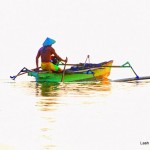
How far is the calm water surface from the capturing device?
25.8 feet

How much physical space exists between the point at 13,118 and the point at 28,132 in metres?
1.59

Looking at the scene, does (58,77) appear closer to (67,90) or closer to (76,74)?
(76,74)

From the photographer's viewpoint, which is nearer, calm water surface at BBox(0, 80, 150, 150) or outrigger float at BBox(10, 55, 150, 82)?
calm water surface at BBox(0, 80, 150, 150)

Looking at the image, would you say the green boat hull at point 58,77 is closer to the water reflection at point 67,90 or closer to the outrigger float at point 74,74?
the outrigger float at point 74,74

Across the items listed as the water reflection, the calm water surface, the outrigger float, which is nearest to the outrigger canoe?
the outrigger float

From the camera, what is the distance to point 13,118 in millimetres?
10148

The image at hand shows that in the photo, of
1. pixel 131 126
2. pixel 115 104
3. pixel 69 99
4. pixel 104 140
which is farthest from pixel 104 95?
pixel 104 140

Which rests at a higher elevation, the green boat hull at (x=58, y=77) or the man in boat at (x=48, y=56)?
the man in boat at (x=48, y=56)

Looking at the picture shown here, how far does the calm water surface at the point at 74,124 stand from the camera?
786 centimetres

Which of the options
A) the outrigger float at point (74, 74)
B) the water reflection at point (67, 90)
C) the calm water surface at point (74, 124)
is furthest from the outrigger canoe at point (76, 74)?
the calm water surface at point (74, 124)

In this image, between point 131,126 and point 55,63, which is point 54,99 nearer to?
point 131,126

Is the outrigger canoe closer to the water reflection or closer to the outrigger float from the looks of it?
the outrigger float

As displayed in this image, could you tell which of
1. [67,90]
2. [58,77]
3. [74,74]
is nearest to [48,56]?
[58,77]

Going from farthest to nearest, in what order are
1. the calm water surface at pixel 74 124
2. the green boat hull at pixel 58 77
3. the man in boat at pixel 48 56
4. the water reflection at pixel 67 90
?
the green boat hull at pixel 58 77 < the man in boat at pixel 48 56 < the water reflection at pixel 67 90 < the calm water surface at pixel 74 124
